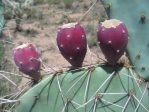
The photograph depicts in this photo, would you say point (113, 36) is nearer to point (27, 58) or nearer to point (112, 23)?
point (112, 23)

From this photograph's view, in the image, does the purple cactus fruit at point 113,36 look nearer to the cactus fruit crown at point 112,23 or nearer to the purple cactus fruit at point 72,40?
the cactus fruit crown at point 112,23

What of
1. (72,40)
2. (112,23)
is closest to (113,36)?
(112,23)

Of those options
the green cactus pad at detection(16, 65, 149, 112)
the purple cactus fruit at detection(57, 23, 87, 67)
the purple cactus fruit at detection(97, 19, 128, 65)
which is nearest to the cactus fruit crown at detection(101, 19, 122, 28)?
the purple cactus fruit at detection(97, 19, 128, 65)

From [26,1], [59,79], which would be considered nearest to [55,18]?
[26,1]

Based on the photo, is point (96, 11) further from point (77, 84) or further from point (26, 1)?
point (77, 84)

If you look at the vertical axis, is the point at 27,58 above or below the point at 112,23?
below

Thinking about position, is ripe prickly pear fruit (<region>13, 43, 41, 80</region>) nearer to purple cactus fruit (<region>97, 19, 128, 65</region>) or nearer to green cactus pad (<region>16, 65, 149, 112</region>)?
green cactus pad (<region>16, 65, 149, 112</region>)

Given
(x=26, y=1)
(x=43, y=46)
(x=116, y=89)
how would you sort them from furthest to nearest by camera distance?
(x=26, y=1), (x=43, y=46), (x=116, y=89)
